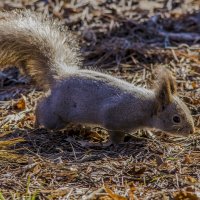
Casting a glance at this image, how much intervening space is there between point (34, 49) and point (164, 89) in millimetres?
1443

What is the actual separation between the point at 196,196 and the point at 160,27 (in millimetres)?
4799

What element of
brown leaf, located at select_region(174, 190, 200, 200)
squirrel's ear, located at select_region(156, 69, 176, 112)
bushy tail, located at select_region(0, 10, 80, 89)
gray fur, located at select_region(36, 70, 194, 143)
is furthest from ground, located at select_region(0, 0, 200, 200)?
bushy tail, located at select_region(0, 10, 80, 89)

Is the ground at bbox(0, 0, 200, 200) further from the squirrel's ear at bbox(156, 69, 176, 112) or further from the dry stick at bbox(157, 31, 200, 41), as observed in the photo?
the squirrel's ear at bbox(156, 69, 176, 112)

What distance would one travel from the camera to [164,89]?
221 inches

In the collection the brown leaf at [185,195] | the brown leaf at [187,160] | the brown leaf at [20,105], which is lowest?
the brown leaf at [20,105]

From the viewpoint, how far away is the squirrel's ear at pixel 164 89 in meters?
5.50

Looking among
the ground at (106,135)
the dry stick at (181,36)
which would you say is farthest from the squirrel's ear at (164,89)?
the dry stick at (181,36)

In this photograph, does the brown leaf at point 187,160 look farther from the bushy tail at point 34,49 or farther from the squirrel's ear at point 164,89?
the bushy tail at point 34,49

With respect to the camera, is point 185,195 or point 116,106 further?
point 116,106

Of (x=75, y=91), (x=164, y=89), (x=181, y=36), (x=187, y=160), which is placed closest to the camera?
(x=187, y=160)

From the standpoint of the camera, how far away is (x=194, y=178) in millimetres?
4652

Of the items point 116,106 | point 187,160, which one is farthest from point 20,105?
point 187,160

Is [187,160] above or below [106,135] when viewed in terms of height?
above

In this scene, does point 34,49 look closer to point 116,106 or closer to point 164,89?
point 116,106
